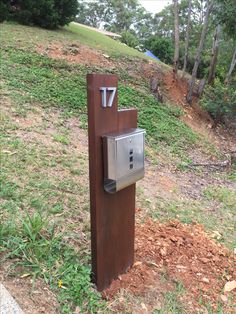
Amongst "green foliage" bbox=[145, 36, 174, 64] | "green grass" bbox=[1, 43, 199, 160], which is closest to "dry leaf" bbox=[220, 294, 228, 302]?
"green grass" bbox=[1, 43, 199, 160]

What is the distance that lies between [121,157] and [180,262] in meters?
1.07

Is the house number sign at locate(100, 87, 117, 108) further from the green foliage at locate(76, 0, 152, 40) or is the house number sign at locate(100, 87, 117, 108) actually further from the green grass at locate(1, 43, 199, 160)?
the green foliage at locate(76, 0, 152, 40)

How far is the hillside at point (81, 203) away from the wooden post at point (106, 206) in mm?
106

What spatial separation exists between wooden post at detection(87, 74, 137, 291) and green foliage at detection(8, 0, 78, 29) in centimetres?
894

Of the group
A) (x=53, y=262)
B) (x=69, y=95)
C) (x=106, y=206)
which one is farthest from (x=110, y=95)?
(x=69, y=95)

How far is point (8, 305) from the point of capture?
1.55m

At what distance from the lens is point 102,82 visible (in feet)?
5.84

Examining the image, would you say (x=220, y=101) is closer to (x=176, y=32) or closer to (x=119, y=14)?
(x=176, y=32)

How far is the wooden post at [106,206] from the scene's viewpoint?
70.7 inches

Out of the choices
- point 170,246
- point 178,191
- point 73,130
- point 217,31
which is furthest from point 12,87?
point 217,31

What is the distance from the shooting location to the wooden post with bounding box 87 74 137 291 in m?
1.79

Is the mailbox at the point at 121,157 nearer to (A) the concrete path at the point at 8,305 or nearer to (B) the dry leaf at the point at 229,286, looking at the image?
(A) the concrete path at the point at 8,305

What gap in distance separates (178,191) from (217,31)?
26.4 feet

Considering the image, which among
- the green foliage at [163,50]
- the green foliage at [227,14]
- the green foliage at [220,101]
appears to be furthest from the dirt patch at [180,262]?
the green foliage at [163,50]
